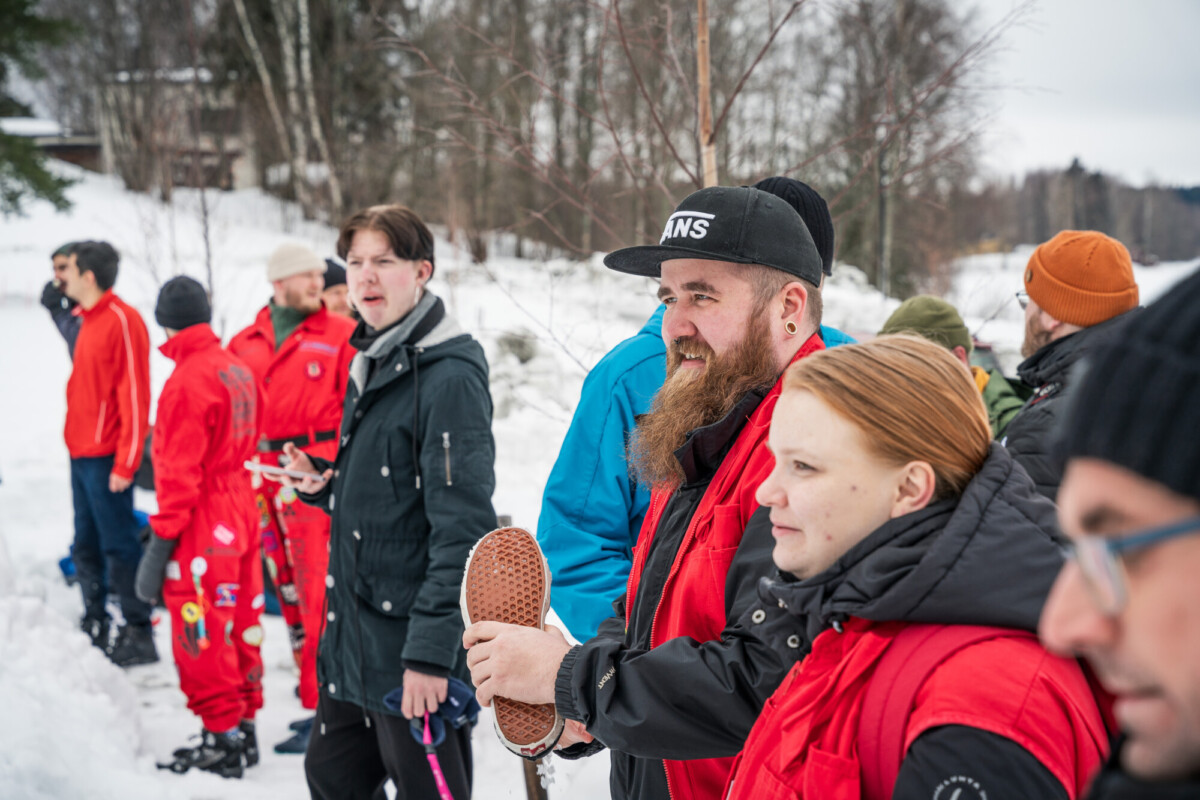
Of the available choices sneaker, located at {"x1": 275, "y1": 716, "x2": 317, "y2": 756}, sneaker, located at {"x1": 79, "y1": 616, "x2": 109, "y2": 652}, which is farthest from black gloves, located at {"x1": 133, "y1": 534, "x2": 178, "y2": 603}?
sneaker, located at {"x1": 79, "y1": 616, "x2": 109, "y2": 652}

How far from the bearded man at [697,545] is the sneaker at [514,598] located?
0.19 ft

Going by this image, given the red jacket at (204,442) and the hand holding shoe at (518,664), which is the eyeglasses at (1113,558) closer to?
the hand holding shoe at (518,664)

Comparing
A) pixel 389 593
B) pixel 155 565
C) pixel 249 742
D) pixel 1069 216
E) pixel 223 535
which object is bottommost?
pixel 249 742

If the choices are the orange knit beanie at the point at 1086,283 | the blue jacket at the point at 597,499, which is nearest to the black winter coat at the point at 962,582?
the blue jacket at the point at 597,499

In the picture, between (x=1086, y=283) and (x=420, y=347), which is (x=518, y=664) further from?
(x=1086, y=283)

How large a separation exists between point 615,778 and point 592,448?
33.2 inches

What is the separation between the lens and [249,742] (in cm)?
400

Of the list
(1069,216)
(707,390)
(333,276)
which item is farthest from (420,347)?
(1069,216)

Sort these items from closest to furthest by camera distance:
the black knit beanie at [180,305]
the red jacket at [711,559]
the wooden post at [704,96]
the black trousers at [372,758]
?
the red jacket at [711,559] → the black trousers at [372,758] → the wooden post at [704,96] → the black knit beanie at [180,305]

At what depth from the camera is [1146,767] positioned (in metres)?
0.60

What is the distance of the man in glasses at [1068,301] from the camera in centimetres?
280

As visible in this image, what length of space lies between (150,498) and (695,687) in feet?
24.9

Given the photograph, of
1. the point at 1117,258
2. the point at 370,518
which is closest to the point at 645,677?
the point at 370,518

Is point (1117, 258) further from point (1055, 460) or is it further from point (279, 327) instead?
point (279, 327)
